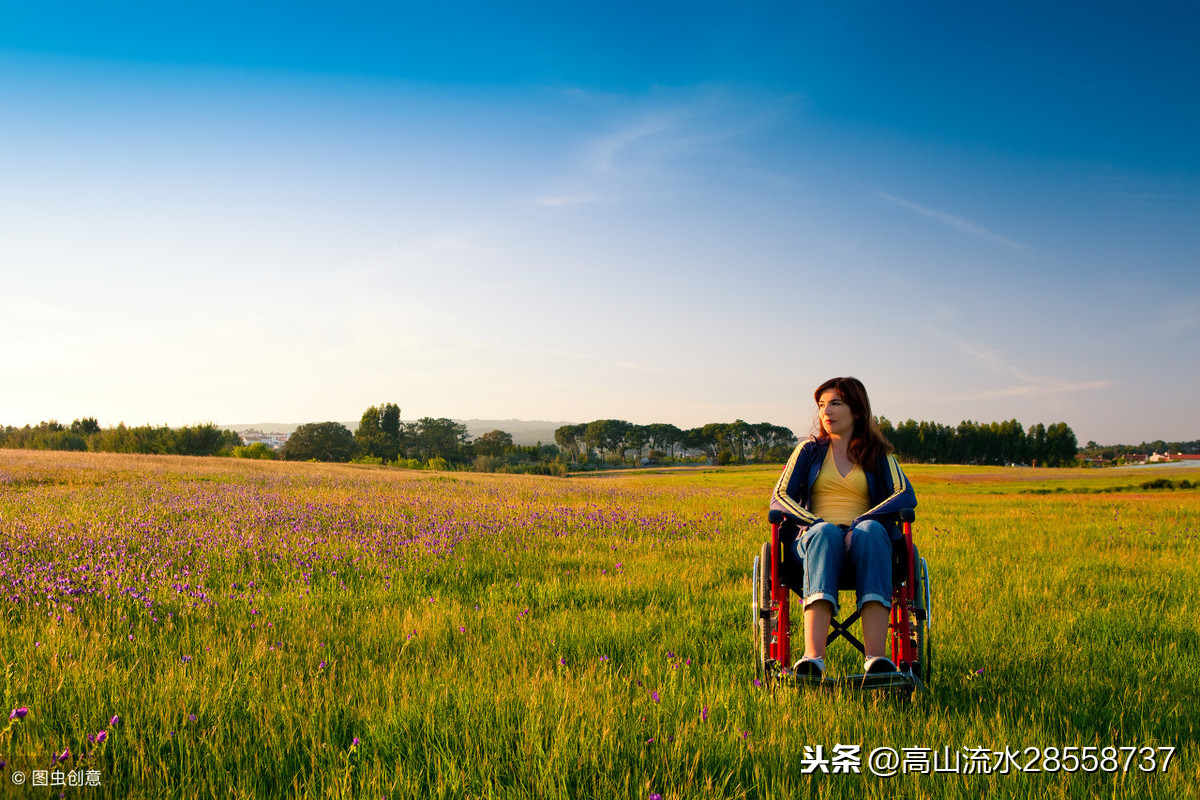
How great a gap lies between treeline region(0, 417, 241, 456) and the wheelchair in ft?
206

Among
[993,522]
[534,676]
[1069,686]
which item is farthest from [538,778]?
[993,522]

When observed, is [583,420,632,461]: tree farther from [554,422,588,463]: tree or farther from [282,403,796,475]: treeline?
[554,422,588,463]: tree

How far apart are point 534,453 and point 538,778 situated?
117 m

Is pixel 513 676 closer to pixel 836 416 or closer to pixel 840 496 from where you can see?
pixel 840 496

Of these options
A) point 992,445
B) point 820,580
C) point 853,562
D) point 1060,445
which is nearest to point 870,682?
point 820,580

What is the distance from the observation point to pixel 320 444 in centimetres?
9256

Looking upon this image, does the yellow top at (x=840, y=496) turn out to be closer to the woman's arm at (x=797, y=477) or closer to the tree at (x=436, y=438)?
the woman's arm at (x=797, y=477)

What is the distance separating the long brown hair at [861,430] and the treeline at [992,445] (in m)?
131

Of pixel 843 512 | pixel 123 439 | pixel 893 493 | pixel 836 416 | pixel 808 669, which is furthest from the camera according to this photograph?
pixel 123 439

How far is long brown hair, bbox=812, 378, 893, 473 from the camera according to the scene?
13.6ft

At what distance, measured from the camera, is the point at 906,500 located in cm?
375

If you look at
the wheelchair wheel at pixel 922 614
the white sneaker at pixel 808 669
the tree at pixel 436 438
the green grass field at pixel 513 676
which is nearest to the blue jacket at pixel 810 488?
the wheelchair wheel at pixel 922 614

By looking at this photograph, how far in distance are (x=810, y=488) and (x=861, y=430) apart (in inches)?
22.3

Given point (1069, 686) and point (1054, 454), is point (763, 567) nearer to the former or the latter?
point (1069, 686)
